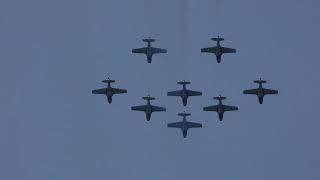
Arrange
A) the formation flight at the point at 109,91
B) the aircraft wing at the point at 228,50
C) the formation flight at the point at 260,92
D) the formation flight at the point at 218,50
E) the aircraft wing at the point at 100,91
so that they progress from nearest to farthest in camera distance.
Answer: the formation flight at the point at 260,92, the aircraft wing at the point at 100,91, the formation flight at the point at 109,91, the formation flight at the point at 218,50, the aircraft wing at the point at 228,50

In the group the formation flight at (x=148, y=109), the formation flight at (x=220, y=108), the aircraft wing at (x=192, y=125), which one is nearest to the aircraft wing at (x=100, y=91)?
the formation flight at (x=148, y=109)

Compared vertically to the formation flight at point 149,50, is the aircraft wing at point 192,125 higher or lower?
lower

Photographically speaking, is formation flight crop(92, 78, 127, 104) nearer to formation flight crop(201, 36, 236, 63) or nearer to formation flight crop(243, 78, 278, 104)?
formation flight crop(201, 36, 236, 63)

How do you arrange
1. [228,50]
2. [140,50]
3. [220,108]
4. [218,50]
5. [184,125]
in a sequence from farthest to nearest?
[140,50] → [228,50] → [218,50] → [184,125] → [220,108]

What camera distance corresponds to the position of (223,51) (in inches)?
1518

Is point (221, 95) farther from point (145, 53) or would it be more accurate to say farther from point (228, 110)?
point (145, 53)

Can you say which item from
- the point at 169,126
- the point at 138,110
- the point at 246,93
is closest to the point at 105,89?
the point at 138,110

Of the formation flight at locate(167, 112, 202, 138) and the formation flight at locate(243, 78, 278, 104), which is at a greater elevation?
the formation flight at locate(243, 78, 278, 104)

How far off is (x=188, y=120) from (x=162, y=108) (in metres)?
2.45

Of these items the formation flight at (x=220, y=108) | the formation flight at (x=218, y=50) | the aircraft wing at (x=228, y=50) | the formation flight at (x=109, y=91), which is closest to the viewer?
the formation flight at (x=220, y=108)

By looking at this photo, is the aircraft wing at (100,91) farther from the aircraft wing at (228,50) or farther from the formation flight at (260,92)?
the formation flight at (260,92)

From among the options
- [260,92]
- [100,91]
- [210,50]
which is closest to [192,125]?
[260,92]

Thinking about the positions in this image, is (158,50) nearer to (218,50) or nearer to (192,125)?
(218,50)

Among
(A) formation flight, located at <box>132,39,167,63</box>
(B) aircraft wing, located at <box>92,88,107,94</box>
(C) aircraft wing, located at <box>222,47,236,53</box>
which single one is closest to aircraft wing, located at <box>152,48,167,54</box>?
(A) formation flight, located at <box>132,39,167,63</box>
